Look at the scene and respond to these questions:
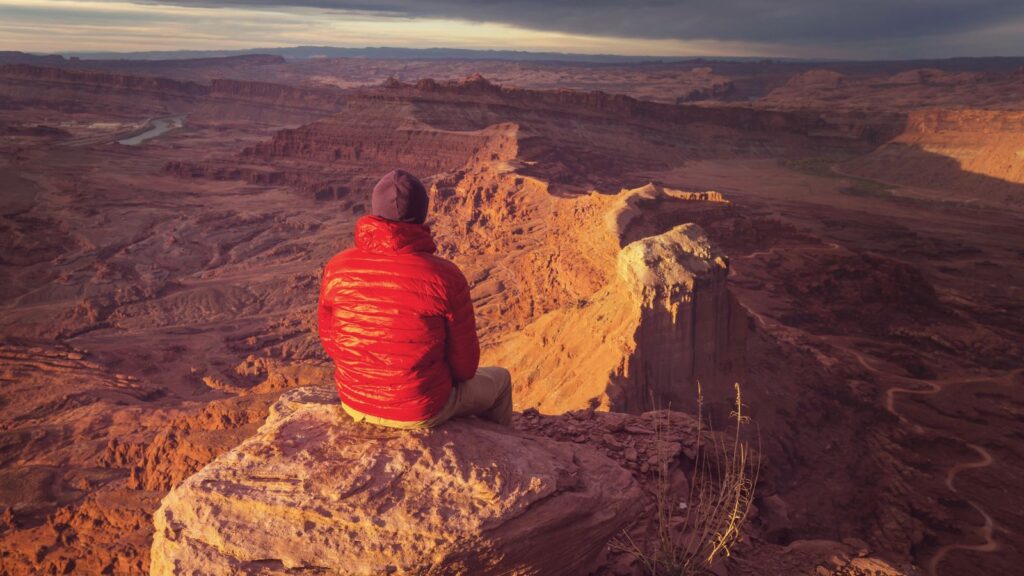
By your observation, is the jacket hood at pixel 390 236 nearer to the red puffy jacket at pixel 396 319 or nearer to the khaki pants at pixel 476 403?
the red puffy jacket at pixel 396 319

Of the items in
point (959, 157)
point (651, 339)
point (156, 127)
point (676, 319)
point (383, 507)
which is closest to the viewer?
point (383, 507)

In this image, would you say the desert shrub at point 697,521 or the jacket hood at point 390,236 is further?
the desert shrub at point 697,521

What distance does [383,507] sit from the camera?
9.44 ft

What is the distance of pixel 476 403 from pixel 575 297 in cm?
1087

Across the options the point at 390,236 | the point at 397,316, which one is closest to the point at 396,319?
the point at 397,316

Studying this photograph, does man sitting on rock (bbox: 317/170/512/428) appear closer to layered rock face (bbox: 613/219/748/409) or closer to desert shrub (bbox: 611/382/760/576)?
desert shrub (bbox: 611/382/760/576)

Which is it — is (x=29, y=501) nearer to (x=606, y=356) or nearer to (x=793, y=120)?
(x=606, y=356)

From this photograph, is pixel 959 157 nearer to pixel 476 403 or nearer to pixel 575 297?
pixel 575 297

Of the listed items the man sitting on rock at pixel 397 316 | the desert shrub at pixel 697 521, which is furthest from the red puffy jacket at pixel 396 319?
the desert shrub at pixel 697 521

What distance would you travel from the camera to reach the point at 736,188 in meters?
36.0

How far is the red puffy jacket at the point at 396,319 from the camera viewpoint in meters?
3.06

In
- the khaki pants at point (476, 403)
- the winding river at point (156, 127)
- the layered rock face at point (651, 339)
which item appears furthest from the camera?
the winding river at point (156, 127)

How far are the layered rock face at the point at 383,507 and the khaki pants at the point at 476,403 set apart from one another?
7 centimetres

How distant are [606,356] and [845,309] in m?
12.0
